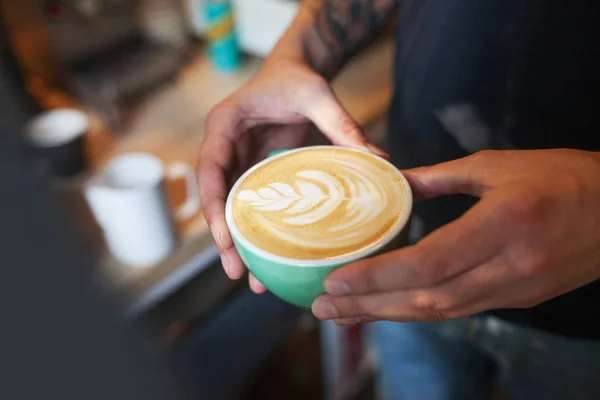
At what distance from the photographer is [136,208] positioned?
0.78 m

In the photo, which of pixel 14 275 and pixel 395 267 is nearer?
pixel 14 275

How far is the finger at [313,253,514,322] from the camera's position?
424mm

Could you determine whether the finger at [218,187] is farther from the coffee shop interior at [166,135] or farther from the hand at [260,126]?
the coffee shop interior at [166,135]

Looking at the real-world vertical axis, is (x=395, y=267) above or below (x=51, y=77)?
above

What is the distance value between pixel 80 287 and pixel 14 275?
1.2 inches

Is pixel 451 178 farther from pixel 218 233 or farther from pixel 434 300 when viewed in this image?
pixel 218 233

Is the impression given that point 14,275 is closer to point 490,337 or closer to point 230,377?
point 490,337

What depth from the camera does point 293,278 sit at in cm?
47

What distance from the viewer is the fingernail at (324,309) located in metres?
0.45

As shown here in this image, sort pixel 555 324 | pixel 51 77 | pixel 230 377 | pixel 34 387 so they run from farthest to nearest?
pixel 51 77 → pixel 230 377 → pixel 555 324 → pixel 34 387

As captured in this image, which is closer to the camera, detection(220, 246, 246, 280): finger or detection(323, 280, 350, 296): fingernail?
detection(323, 280, 350, 296): fingernail

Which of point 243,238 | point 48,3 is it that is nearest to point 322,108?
point 243,238

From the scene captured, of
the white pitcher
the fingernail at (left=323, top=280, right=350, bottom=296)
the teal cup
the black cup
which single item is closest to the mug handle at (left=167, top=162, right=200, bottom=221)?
the white pitcher

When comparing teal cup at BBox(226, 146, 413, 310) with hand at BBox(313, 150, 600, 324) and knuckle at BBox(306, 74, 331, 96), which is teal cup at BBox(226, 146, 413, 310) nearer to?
hand at BBox(313, 150, 600, 324)
